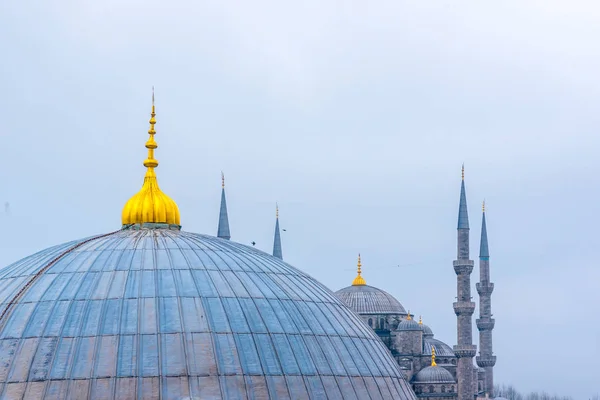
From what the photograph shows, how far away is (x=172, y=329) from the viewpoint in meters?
21.3

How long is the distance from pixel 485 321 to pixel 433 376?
1142 cm

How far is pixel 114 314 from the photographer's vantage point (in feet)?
70.6

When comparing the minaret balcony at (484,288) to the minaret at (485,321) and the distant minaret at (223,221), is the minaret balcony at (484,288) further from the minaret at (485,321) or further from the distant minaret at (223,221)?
the distant minaret at (223,221)

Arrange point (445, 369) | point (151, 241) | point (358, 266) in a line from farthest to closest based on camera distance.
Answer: point (358, 266) → point (445, 369) → point (151, 241)

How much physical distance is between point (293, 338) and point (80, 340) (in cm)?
414

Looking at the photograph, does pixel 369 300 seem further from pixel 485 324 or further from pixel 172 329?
pixel 172 329

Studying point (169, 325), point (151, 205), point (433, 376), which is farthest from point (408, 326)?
point (169, 325)

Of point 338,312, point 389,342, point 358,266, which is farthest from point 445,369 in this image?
point 338,312

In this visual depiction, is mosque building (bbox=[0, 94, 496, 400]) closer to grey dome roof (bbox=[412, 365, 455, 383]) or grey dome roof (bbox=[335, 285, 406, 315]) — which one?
grey dome roof (bbox=[412, 365, 455, 383])

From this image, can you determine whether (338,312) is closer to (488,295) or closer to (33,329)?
(33,329)

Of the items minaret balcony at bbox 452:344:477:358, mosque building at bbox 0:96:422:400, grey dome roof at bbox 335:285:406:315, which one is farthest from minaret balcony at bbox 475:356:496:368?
mosque building at bbox 0:96:422:400

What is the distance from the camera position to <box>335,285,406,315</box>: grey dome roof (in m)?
101

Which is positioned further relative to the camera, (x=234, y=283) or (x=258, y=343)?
(x=234, y=283)

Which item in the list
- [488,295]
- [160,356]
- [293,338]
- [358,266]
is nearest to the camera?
[160,356]
